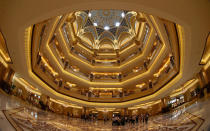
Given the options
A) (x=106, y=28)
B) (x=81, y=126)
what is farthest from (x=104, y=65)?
(x=81, y=126)

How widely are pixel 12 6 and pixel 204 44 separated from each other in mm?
11194

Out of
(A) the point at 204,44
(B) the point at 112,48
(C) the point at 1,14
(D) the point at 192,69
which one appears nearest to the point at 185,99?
(D) the point at 192,69

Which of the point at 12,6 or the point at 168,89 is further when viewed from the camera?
the point at 168,89

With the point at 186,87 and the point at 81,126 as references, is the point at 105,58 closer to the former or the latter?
the point at 186,87

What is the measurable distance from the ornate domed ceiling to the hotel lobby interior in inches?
5.8

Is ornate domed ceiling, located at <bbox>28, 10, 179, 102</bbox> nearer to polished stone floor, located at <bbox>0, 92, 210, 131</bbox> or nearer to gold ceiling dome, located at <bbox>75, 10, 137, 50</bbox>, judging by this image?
gold ceiling dome, located at <bbox>75, 10, 137, 50</bbox>

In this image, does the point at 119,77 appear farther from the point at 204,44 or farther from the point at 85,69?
the point at 204,44

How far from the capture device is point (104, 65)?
23766 millimetres

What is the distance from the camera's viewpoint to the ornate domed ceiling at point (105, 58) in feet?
58.9

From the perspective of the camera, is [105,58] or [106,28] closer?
A: [105,58]

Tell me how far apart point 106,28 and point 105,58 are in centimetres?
514

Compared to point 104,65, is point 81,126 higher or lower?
lower

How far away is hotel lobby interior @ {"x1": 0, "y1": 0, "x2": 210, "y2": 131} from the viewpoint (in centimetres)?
722

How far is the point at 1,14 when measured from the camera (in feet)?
25.3
